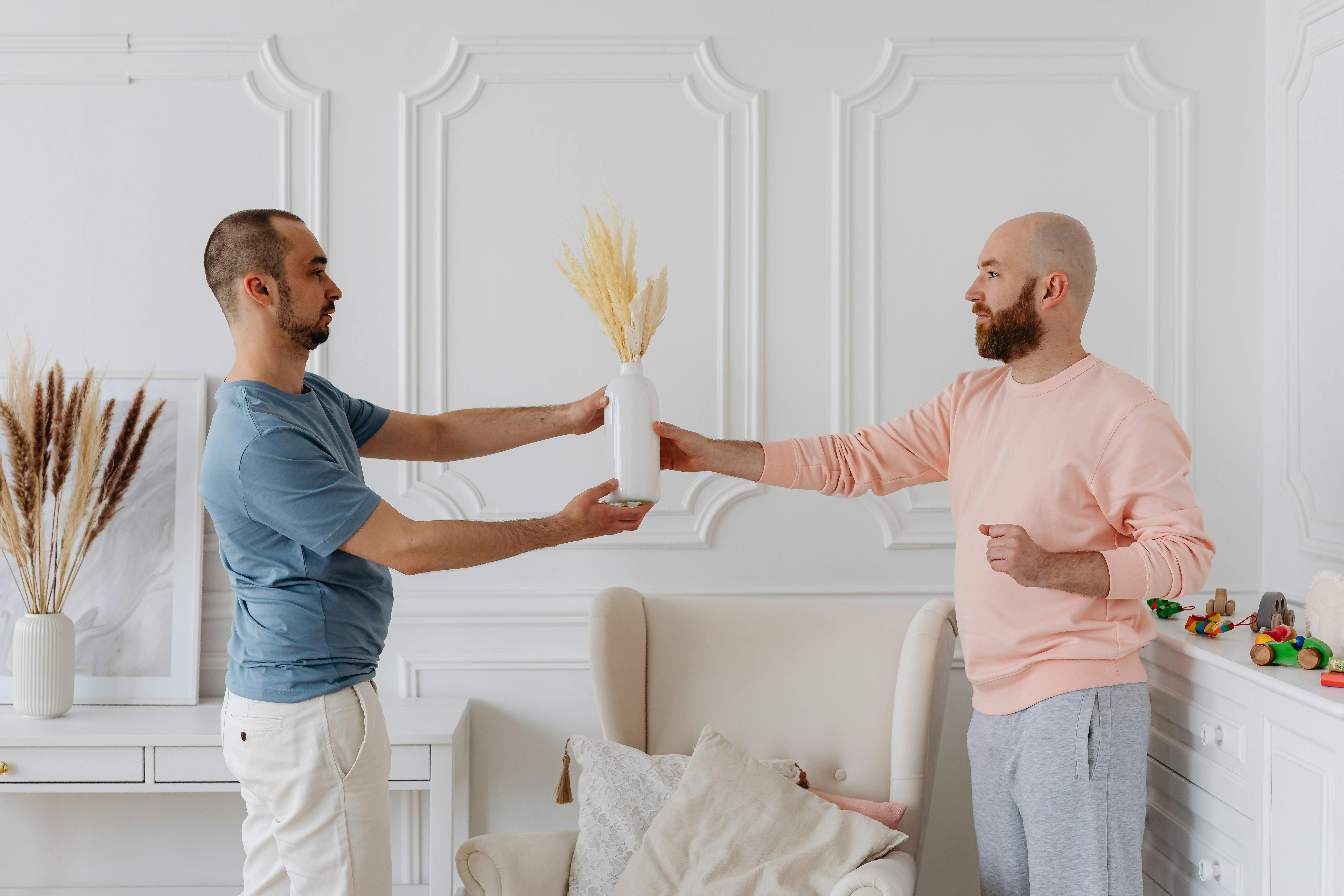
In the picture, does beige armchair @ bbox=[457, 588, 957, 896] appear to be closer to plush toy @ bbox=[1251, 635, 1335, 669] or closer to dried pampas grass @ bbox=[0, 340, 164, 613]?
plush toy @ bbox=[1251, 635, 1335, 669]

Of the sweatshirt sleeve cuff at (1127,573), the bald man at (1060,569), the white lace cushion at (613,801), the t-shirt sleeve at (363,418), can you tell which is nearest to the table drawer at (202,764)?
the white lace cushion at (613,801)

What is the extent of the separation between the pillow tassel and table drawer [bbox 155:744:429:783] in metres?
0.37

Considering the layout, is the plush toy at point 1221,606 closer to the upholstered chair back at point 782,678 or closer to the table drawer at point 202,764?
the upholstered chair back at point 782,678

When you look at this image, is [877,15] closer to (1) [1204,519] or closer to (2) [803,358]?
(2) [803,358]

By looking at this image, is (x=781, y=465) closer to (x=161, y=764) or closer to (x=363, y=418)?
(x=363, y=418)

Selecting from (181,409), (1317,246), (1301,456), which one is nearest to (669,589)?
(181,409)

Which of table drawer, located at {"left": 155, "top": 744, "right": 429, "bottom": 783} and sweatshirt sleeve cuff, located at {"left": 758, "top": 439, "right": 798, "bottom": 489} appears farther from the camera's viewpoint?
table drawer, located at {"left": 155, "top": 744, "right": 429, "bottom": 783}

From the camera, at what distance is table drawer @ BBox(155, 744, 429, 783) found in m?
2.26

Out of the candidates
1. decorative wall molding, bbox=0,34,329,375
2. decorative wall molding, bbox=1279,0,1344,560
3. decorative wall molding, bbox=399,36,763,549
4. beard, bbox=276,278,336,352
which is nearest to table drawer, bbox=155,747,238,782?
decorative wall molding, bbox=399,36,763,549

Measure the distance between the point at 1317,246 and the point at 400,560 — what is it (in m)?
2.41

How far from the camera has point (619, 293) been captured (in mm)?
1767

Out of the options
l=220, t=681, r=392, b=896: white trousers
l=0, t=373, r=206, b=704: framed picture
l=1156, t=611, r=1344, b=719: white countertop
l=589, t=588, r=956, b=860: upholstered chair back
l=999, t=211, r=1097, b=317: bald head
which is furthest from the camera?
l=0, t=373, r=206, b=704: framed picture

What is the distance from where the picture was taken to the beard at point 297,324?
1.74 m

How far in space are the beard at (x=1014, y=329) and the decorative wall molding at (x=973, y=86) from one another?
2.55 ft
